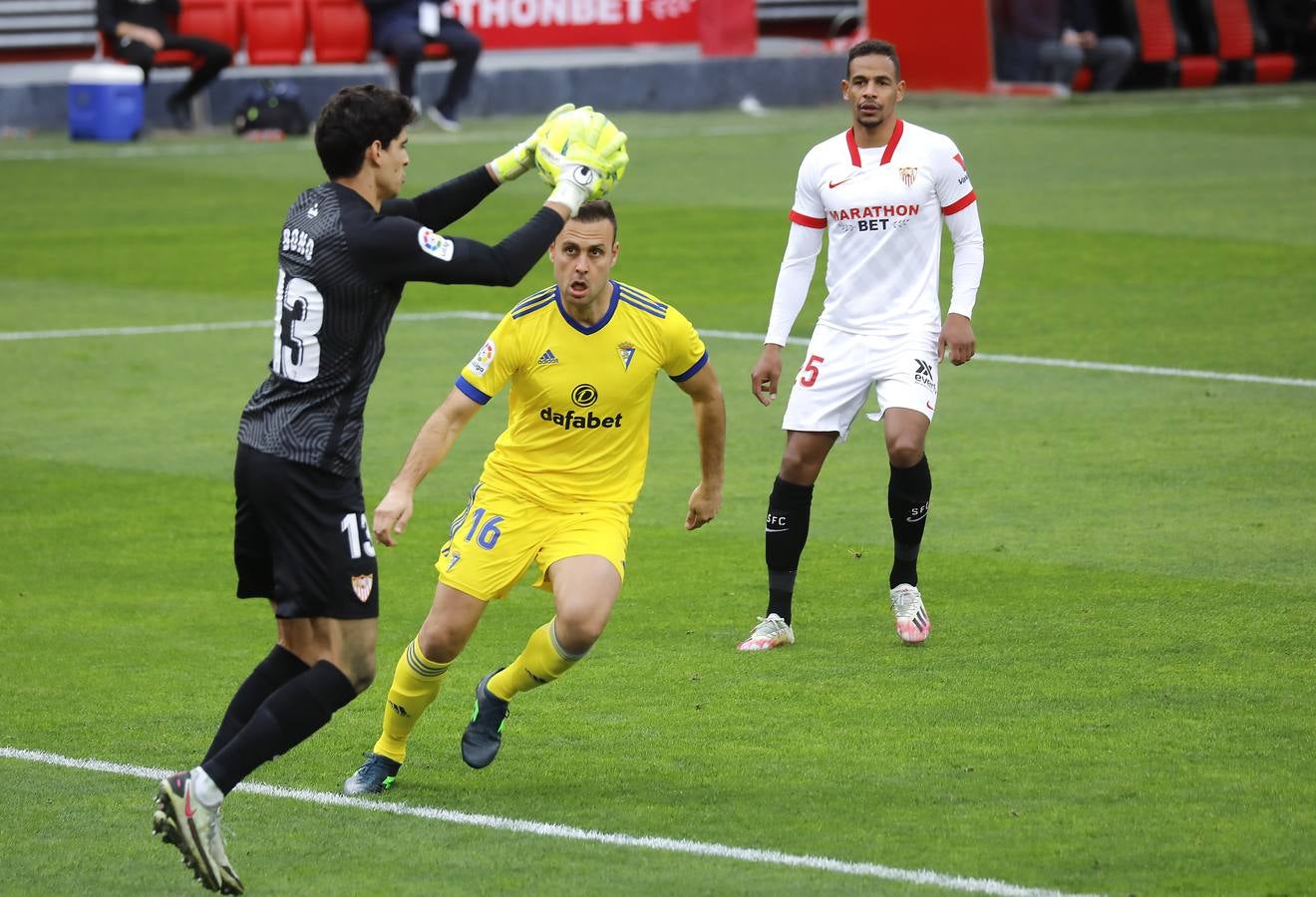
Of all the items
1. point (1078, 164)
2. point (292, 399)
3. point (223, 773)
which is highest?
point (292, 399)

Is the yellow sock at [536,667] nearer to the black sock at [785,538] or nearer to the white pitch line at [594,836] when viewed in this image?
the white pitch line at [594,836]

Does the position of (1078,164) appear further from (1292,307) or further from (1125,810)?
(1125,810)

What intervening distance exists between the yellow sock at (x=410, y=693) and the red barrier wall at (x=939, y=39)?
2866 centimetres

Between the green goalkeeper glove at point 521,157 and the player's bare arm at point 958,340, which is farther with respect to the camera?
the player's bare arm at point 958,340

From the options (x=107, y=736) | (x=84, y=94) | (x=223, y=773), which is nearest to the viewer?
(x=223, y=773)

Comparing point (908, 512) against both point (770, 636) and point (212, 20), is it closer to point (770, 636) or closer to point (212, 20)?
point (770, 636)

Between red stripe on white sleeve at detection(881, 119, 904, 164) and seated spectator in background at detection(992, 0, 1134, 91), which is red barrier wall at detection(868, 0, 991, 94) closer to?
seated spectator in background at detection(992, 0, 1134, 91)

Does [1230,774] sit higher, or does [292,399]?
[292,399]

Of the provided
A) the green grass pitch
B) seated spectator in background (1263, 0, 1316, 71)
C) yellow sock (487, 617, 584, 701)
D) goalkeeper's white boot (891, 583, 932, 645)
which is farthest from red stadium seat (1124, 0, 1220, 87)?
yellow sock (487, 617, 584, 701)

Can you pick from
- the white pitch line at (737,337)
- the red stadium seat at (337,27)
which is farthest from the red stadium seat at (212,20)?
the white pitch line at (737,337)

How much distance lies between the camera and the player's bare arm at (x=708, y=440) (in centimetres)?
759

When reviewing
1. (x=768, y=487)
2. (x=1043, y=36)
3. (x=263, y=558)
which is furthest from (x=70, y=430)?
(x=1043, y=36)

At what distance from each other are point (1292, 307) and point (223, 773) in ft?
42.5

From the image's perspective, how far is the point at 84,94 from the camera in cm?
3008
